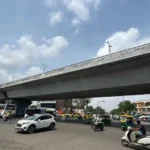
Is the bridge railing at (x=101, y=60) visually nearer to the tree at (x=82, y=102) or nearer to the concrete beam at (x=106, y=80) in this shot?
the concrete beam at (x=106, y=80)

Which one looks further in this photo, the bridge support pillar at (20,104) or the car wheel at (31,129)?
the bridge support pillar at (20,104)

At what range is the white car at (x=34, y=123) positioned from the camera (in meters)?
20.6

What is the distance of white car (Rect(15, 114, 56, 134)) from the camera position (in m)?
20.6

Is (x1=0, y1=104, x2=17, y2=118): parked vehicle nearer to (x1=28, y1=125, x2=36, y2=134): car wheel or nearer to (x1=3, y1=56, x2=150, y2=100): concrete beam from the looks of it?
(x1=3, y1=56, x2=150, y2=100): concrete beam

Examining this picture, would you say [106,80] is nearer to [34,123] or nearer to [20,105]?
[34,123]

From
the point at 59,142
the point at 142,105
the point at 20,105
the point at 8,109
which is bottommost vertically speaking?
the point at 59,142

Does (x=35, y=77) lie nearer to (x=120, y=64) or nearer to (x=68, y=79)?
(x=68, y=79)

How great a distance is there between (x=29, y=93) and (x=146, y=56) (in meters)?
24.9

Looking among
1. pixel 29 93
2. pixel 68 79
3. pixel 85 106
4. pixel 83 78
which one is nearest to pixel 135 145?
pixel 83 78

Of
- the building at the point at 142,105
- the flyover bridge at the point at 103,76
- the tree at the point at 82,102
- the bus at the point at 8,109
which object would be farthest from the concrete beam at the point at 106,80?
the building at the point at 142,105

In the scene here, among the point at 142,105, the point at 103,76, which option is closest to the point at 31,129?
the point at 103,76

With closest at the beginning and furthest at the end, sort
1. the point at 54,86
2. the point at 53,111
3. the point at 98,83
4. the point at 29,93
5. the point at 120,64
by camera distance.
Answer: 1. the point at 120,64
2. the point at 98,83
3. the point at 54,86
4. the point at 29,93
5. the point at 53,111

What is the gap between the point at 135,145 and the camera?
1275 centimetres

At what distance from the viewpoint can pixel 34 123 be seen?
842 inches
